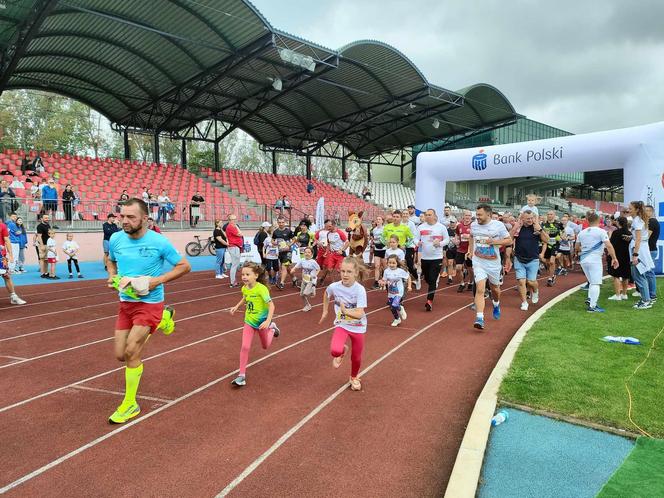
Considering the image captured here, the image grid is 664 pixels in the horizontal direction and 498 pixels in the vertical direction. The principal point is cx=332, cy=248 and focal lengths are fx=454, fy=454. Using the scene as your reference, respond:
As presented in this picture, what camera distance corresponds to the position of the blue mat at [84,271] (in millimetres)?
13703

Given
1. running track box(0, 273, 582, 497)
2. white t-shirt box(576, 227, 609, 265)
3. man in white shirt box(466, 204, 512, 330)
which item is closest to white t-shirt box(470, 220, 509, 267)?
man in white shirt box(466, 204, 512, 330)

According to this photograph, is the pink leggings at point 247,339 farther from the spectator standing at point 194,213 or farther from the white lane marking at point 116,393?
the spectator standing at point 194,213

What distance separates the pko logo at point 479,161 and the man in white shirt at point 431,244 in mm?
5828

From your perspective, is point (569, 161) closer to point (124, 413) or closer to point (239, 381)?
point (239, 381)

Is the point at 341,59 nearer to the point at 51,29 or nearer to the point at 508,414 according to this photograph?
the point at 51,29

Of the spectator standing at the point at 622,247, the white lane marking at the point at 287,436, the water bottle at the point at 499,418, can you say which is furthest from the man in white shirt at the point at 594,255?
the water bottle at the point at 499,418

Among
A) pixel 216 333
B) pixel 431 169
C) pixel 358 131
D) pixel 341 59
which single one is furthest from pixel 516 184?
pixel 216 333

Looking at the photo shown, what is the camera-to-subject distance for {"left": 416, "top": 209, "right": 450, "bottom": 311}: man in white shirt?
9.46 metres

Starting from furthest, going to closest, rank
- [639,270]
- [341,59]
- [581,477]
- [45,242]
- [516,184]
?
[516,184] → [341,59] → [45,242] → [639,270] → [581,477]

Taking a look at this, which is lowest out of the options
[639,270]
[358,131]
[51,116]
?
[639,270]

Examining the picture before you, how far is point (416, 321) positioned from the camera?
27.4 ft

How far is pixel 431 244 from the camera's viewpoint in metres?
9.59

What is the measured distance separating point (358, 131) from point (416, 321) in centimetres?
2959

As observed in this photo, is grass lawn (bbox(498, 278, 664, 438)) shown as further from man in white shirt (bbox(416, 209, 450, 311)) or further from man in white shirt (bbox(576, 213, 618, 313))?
man in white shirt (bbox(416, 209, 450, 311))
